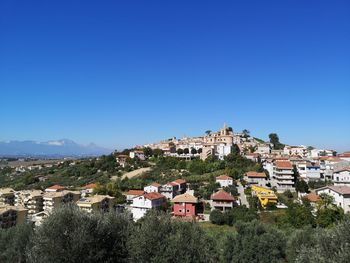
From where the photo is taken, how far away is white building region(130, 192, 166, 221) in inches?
1809

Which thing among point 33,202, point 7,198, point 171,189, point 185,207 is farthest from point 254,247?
point 7,198

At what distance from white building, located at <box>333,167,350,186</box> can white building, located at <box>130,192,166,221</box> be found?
3187cm

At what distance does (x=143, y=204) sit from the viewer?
1818 inches

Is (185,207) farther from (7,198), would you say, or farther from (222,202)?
(7,198)

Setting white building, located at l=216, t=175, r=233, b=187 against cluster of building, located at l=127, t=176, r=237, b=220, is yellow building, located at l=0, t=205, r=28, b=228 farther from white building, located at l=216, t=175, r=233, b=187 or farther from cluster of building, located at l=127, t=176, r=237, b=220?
white building, located at l=216, t=175, r=233, b=187

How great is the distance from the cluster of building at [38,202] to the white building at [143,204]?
13.3ft

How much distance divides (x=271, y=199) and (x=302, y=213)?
11129 millimetres

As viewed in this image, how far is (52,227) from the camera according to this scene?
17.3 m

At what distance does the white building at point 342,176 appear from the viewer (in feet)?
173

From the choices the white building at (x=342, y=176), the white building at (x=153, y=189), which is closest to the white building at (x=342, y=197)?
the white building at (x=342, y=176)

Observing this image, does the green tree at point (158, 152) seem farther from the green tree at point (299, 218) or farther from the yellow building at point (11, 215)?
the green tree at point (299, 218)

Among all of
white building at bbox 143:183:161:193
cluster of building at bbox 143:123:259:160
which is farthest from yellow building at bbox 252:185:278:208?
cluster of building at bbox 143:123:259:160

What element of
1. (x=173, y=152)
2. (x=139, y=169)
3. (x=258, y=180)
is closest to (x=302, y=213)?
(x=258, y=180)

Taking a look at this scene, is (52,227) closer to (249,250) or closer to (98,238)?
(98,238)
